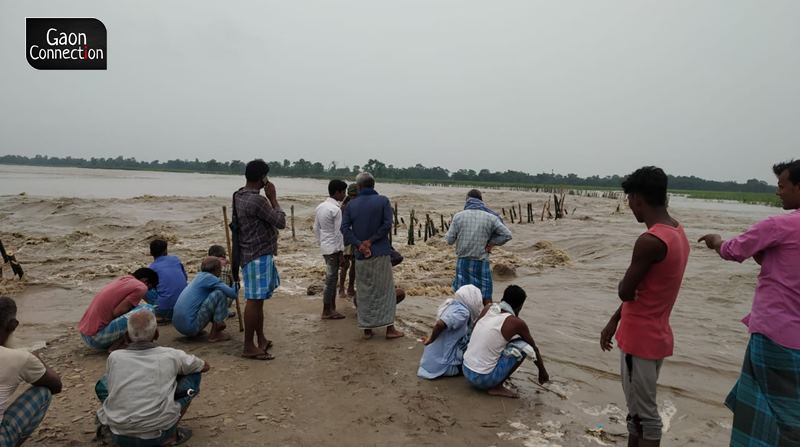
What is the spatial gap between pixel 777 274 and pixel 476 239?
10.1 feet

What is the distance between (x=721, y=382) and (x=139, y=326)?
219 inches

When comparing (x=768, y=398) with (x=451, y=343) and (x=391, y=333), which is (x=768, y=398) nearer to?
(x=451, y=343)

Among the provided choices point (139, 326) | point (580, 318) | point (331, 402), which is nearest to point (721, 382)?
point (580, 318)

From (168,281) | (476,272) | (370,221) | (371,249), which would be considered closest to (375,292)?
(371,249)

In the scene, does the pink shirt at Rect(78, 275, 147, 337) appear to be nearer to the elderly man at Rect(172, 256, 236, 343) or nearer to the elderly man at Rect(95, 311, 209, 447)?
the elderly man at Rect(172, 256, 236, 343)

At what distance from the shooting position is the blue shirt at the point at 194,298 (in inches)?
199

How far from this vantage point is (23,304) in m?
→ 7.48

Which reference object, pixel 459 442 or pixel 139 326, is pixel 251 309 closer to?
pixel 139 326

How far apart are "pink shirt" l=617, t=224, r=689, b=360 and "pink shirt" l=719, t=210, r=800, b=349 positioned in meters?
0.27

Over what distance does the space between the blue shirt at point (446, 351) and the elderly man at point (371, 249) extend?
98 cm

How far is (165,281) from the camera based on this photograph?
5547mm

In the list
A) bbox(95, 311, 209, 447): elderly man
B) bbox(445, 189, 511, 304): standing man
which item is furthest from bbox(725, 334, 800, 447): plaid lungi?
bbox(95, 311, 209, 447): elderly man

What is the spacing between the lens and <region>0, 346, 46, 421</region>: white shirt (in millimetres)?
2623

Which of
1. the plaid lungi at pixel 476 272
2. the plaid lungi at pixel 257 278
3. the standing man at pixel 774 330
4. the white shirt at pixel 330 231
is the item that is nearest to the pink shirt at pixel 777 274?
the standing man at pixel 774 330
